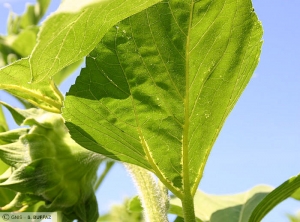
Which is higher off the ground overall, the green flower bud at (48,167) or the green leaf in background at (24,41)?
the green leaf in background at (24,41)

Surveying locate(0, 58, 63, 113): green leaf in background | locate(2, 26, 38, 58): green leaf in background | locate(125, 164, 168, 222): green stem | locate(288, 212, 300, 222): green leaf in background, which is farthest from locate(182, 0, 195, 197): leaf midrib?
locate(2, 26, 38, 58): green leaf in background

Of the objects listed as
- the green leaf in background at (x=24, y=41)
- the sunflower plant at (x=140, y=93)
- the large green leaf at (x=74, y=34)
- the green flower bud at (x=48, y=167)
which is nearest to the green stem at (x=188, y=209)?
the sunflower plant at (x=140, y=93)

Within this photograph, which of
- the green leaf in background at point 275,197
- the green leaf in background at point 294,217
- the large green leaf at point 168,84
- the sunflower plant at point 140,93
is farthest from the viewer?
the green leaf in background at point 294,217

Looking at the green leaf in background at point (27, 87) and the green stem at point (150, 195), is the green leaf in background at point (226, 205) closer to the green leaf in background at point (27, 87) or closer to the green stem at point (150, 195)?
the green stem at point (150, 195)

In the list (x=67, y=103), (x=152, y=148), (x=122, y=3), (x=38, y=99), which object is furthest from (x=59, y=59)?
(x=38, y=99)

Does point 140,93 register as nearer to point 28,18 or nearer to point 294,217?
point 294,217

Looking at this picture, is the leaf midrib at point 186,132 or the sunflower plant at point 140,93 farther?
the leaf midrib at point 186,132
